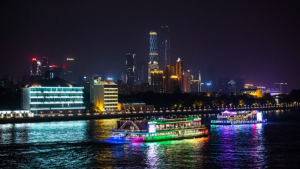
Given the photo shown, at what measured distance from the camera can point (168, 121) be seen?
213 feet

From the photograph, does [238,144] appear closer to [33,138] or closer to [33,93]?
[33,138]

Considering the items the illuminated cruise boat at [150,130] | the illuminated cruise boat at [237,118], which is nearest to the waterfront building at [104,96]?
the illuminated cruise boat at [237,118]

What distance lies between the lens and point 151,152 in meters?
53.5

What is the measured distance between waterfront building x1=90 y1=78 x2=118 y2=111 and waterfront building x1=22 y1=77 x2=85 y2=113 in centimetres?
1028

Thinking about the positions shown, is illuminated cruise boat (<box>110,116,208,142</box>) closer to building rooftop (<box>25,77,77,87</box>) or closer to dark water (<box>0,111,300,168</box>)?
dark water (<box>0,111,300,168</box>)

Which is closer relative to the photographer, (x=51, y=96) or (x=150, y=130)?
(x=150, y=130)

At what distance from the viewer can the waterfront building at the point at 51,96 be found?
121812mm

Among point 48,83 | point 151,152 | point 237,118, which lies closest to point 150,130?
point 151,152

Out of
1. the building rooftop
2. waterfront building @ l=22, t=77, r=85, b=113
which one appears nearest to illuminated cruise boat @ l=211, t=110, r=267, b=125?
waterfront building @ l=22, t=77, r=85, b=113

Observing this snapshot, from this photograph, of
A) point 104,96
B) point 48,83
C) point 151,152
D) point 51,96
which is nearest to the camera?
point 151,152

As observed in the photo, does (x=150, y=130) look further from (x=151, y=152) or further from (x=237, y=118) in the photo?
(x=237, y=118)

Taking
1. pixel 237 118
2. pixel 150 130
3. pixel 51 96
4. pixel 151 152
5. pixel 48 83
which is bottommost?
pixel 151 152

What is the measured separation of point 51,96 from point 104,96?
21792 mm

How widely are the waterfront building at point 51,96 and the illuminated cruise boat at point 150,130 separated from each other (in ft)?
206
